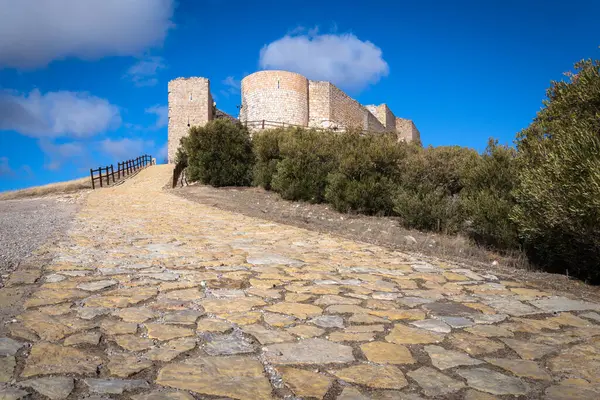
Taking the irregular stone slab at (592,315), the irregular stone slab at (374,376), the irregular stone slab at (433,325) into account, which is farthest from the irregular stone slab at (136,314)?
the irregular stone slab at (592,315)

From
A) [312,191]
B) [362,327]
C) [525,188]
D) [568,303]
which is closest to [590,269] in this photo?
[525,188]

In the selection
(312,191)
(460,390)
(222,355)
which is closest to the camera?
(460,390)

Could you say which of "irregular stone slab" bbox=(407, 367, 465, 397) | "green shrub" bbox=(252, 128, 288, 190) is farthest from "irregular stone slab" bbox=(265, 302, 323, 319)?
"green shrub" bbox=(252, 128, 288, 190)

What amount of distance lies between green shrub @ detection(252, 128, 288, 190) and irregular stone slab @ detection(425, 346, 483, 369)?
47.1 ft

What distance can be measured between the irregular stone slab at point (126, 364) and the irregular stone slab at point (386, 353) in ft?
4.37

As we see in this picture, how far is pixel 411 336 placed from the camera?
302 centimetres

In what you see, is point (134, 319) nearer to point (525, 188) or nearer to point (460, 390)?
point (460, 390)

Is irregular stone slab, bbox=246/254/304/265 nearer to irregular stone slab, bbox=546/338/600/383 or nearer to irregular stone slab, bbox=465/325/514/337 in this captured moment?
irregular stone slab, bbox=465/325/514/337

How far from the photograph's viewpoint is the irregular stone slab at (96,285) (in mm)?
3866

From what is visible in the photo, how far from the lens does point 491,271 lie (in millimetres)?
5543

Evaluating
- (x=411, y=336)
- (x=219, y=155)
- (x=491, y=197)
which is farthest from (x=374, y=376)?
(x=219, y=155)

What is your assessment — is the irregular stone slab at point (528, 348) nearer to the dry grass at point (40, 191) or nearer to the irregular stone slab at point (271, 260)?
the irregular stone slab at point (271, 260)

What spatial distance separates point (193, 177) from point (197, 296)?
16525mm

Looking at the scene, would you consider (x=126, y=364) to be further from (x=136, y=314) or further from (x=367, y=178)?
(x=367, y=178)
